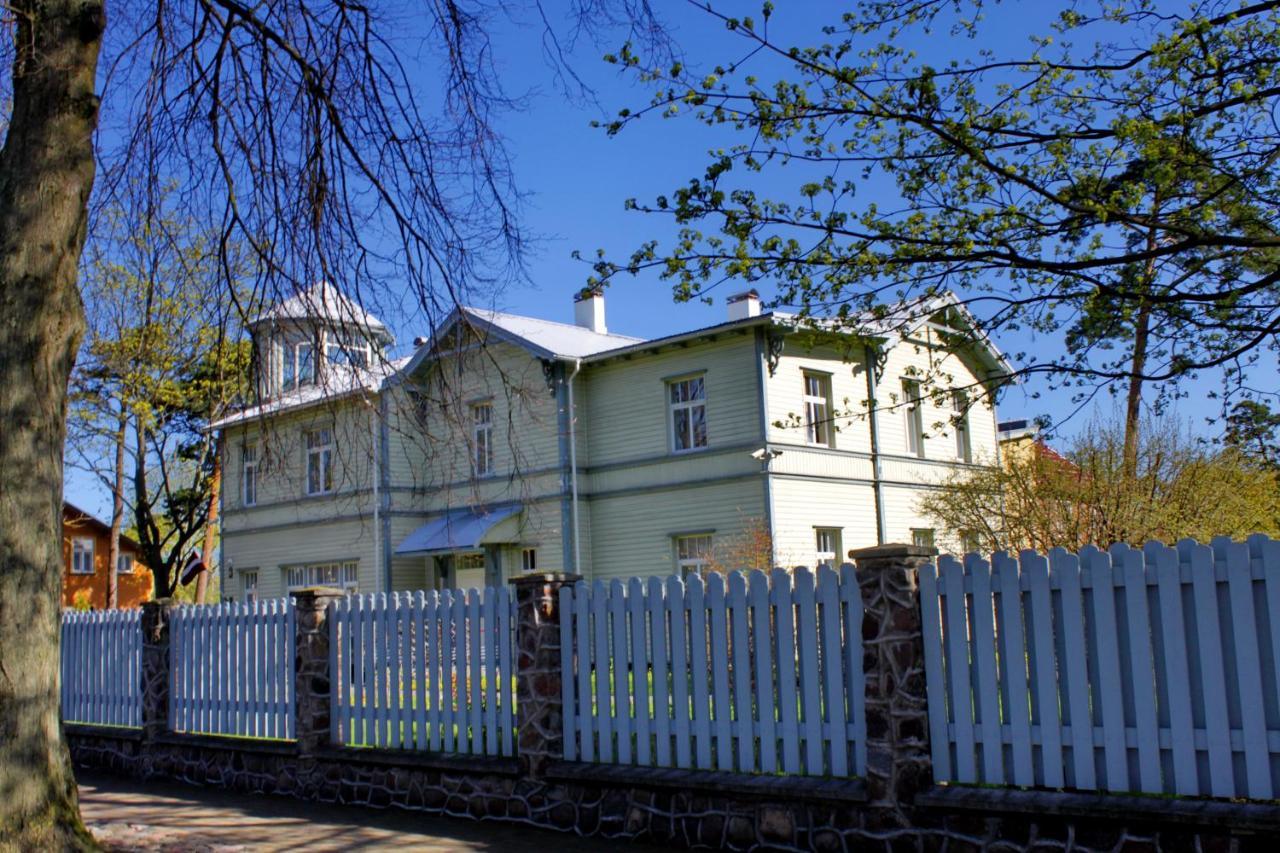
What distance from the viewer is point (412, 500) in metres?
30.0

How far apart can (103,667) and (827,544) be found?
605 inches

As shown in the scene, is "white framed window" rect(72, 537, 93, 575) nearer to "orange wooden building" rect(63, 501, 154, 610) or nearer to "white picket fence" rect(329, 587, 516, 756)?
"orange wooden building" rect(63, 501, 154, 610)

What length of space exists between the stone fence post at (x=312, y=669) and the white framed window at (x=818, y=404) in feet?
51.0

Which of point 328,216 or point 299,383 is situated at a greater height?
point 328,216

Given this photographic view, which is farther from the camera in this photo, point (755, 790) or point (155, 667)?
point (155, 667)

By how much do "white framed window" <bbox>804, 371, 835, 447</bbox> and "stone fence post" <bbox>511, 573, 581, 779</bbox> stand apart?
16.5 meters

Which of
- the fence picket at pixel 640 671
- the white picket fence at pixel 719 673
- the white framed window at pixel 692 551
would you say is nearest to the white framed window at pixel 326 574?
the white framed window at pixel 692 551

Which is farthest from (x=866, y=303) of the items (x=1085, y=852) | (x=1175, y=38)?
(x=1085, y=852)

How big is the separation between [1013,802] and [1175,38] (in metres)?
5.08

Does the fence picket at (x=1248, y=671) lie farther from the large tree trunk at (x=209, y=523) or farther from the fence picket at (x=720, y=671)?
the large tree trunk at (x=209, y=523)

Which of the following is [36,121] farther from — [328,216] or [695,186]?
[695,186]

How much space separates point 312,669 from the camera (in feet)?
33.3

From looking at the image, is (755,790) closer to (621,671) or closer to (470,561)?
(621,671)

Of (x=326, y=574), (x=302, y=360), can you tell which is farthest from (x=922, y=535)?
(x=302, y=360)
